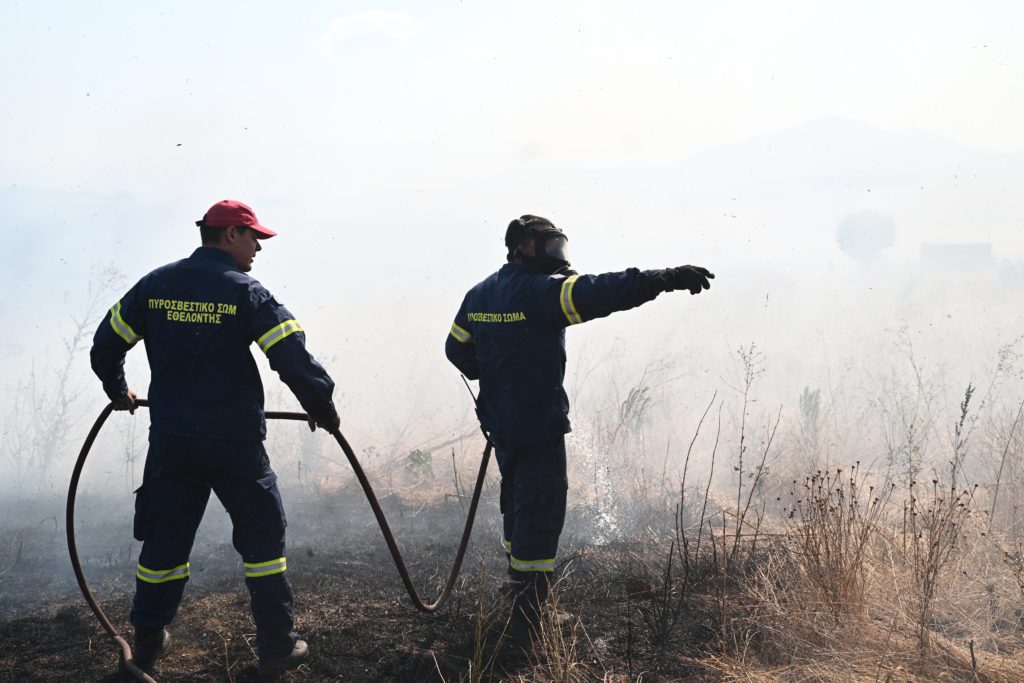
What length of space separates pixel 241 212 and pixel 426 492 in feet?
17.0

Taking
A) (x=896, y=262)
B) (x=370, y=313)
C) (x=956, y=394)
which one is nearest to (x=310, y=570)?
(x=956, y=394)

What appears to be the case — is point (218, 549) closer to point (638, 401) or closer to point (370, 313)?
point (638, 401)

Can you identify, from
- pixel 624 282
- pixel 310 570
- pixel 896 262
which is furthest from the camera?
pixel 896 262

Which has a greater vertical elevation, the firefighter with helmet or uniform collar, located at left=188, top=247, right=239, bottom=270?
uniform collar, located at left=188, top=247, right=239, bottom=270

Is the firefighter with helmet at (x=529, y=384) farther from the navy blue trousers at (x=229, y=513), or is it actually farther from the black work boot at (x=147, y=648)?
the black work boot at (x=147, y=648)

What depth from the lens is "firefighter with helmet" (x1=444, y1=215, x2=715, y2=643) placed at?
160 inches

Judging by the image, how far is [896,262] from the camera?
2712 centimetres

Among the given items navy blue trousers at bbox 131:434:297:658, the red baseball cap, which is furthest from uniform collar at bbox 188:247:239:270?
navy blue trousers at bbox 131:434:297:658

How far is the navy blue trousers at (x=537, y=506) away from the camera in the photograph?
4113 millimetres

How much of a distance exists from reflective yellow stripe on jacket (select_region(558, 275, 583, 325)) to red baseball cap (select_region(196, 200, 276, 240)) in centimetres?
147

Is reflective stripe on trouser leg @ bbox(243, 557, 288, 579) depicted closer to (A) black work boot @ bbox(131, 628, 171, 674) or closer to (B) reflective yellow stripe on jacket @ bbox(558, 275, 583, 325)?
(A) black work boot @ bbox(131, 628, 171, 674)

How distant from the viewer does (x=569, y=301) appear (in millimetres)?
3936

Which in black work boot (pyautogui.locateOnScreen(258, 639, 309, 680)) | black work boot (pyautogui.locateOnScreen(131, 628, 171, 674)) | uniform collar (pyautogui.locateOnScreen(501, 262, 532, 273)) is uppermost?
uniform collar (pyautogui.locateOnScreen(501, 262, 532, 273))

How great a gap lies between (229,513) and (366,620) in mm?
1125
